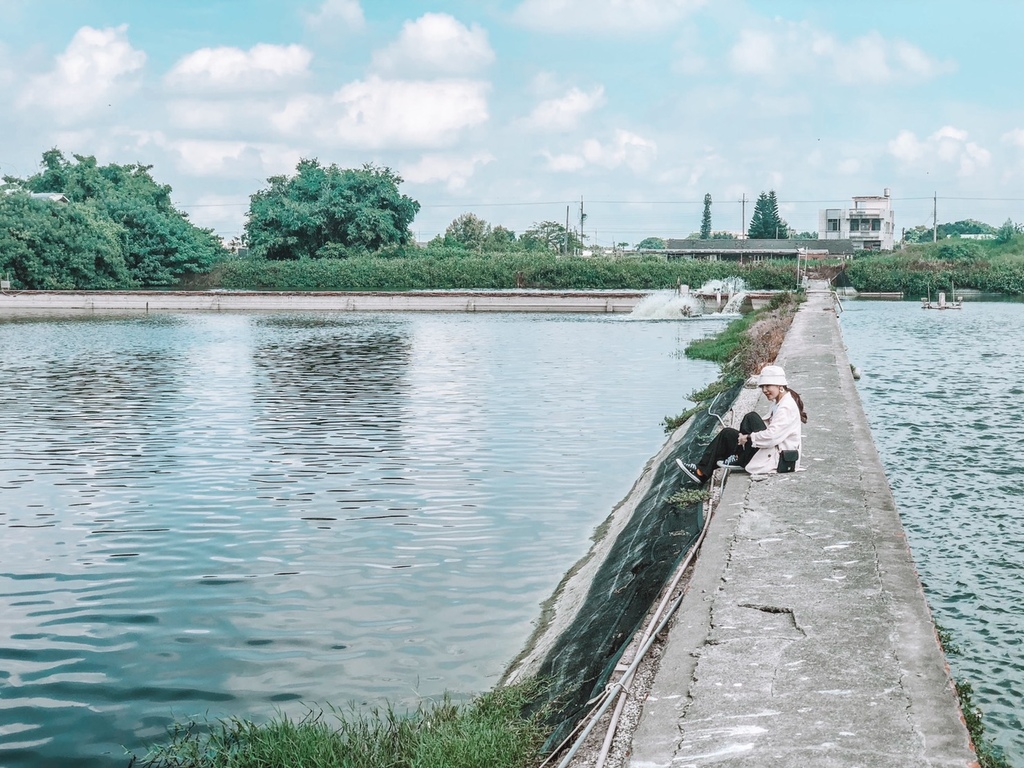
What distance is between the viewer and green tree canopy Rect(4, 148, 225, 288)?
2667 inches

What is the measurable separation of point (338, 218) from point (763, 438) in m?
69.0

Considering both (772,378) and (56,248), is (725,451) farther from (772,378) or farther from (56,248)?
(56,248)

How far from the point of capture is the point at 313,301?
57938mm

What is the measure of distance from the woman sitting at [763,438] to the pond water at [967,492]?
155cm

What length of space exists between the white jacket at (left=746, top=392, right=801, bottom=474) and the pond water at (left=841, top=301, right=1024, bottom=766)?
150 centimetres

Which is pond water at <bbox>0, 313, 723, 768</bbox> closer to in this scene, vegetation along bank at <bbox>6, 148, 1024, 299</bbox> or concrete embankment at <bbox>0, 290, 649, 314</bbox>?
concrete embankment at <bbox>0, 290, 649, 314</bbox>

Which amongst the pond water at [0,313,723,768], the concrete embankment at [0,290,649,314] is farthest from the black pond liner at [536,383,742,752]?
the concrete embankment at [0,290,649,314]

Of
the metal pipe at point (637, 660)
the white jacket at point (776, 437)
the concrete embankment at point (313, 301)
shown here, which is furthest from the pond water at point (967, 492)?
the concrete embankment at point (313, 301)

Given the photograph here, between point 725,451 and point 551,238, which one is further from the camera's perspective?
point 551,238

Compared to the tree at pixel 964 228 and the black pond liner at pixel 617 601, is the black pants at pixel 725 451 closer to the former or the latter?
the black pond liner at pixel 617 601

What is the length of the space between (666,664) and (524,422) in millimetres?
12582

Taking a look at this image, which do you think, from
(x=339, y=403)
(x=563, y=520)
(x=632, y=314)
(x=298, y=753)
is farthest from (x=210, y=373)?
(x=632, y=314)

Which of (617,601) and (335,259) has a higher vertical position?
(335,259)

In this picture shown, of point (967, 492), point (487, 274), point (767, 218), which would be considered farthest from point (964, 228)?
point (967, 492)
